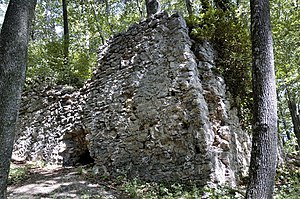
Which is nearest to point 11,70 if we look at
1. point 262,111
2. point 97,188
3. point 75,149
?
point 97,188

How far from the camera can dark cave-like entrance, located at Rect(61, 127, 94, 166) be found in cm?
664

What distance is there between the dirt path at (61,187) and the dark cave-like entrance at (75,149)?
80 centimetres

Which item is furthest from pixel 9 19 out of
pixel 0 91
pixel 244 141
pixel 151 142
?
pixel 244 141

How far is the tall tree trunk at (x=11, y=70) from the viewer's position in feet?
9.91

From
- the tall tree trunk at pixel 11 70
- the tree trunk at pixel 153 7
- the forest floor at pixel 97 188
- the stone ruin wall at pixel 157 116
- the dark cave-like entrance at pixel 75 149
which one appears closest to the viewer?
the tall tree trunk at pixel 11 70

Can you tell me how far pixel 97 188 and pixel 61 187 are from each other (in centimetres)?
68

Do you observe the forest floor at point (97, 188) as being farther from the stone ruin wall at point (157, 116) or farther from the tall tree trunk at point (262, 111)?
the tall tree trunk at point (262, 111)

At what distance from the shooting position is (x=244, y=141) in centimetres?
576

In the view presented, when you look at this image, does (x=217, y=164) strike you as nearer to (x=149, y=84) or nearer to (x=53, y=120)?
(x=149, y=84)

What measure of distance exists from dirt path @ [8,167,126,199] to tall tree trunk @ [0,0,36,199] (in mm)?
1535

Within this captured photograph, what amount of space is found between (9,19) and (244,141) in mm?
5099

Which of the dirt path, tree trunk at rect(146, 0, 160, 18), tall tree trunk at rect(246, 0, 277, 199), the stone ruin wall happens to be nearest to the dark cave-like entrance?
the stone ruin wall

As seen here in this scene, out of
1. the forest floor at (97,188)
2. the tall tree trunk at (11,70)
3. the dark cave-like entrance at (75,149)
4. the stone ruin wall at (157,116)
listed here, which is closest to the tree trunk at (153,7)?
the stone ruin wall at (157,116)

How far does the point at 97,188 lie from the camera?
4.71 m
